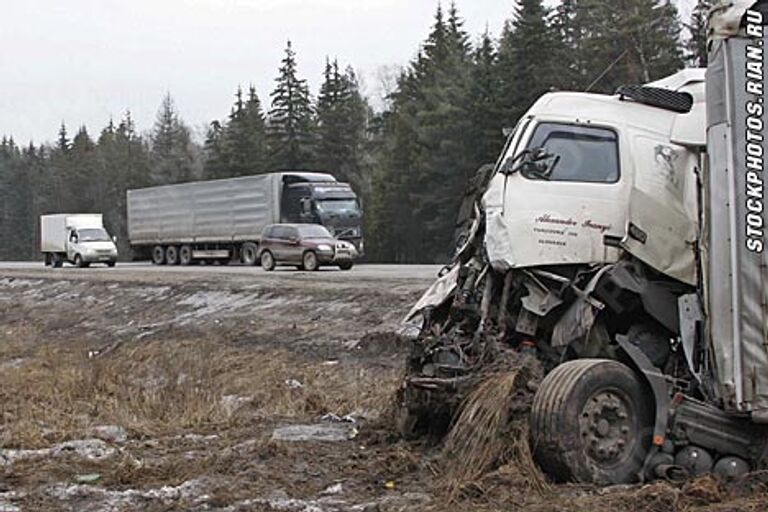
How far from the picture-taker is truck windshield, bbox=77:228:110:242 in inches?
1993

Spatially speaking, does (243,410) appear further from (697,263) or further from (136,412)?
(697,263)

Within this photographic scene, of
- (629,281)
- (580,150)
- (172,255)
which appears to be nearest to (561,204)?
(580,150)

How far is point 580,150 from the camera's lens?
29.5 feet

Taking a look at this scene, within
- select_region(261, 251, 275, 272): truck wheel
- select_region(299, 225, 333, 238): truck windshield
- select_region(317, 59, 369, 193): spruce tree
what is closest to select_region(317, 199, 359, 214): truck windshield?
select_region(261, 251, 275, 272): truck wheel

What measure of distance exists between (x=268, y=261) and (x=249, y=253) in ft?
30.2

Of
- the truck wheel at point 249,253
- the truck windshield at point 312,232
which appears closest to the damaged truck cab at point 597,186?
the truck windshield at point 312,232

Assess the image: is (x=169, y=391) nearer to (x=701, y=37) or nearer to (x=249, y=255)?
(x=701, y=37)

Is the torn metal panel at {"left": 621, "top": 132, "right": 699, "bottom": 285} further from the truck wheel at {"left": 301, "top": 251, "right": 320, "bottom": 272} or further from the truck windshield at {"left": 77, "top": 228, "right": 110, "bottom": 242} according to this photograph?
the truck windshield at {"left": 77, "top": 228, "right": 110, "bottom": 242}

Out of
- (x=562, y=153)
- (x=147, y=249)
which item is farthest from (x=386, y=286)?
(x=147, y=249)

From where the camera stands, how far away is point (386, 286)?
2206cm

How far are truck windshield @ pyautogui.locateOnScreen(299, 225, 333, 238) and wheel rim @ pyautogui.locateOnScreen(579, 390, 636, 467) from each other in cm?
2865

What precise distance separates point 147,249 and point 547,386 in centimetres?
5080

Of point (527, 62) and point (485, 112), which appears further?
point (485, 112)

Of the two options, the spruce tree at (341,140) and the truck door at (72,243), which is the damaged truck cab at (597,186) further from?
the spruce tree at (341,140)
